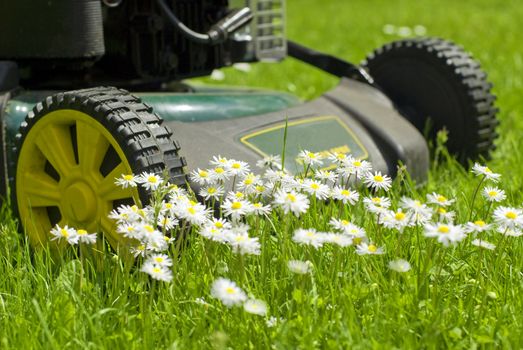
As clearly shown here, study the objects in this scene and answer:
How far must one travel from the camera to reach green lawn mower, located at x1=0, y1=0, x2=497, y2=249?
187cm

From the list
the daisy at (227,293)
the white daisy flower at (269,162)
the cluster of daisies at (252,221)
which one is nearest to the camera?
the daisy at (227,293)

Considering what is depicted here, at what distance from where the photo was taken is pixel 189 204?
1555 millimetres

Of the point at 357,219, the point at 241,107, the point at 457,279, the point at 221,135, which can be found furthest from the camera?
the point at 241,107

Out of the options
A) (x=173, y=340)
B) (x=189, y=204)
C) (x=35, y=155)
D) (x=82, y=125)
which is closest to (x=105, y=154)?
(x=82, y=125)

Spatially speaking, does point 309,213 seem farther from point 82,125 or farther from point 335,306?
point 82,125

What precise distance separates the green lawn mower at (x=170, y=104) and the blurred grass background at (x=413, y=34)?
341mm

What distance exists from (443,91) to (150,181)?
4.61ft

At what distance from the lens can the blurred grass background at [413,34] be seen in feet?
11.9

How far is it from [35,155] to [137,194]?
36 centimetres

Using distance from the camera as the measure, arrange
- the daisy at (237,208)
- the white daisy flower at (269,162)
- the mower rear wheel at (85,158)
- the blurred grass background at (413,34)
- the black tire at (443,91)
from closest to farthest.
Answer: the daisy at (237,208)
the mower rear wheel at (85,158)
the white daisy flower at (269,162)
the black tire at (443,91)
the blurred grass background at (413,34)

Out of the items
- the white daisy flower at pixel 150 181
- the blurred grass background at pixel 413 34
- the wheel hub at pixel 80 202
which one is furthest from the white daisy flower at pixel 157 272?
the blurred grass background at pixel 413 34

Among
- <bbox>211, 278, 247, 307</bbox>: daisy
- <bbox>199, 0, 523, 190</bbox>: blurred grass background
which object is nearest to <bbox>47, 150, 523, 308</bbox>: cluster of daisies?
<bbox>211, 278, 247, 307</bbox>: daisy

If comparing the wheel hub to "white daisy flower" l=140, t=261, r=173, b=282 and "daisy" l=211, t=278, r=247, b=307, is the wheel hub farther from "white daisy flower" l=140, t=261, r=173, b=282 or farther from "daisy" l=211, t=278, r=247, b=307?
"daisy" l=211, t=278, r=247, b=307

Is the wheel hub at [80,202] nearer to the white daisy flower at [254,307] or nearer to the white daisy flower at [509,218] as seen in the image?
the white daisy flower at [254,307]
